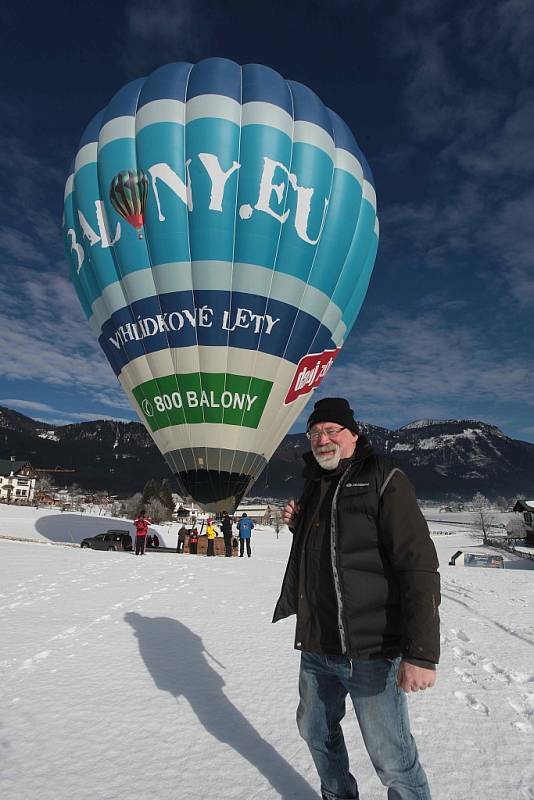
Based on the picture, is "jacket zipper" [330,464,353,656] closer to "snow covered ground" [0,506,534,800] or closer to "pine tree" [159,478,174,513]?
"snow covered ground" [0,506,534,800]

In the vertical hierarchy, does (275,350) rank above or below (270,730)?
above

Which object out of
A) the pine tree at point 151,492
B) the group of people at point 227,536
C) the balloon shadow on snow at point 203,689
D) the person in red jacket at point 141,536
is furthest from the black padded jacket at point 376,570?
the pine tree at point 151,492

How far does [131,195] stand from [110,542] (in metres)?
14.4

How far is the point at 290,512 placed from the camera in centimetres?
285

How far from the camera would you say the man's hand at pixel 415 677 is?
7.01 feet

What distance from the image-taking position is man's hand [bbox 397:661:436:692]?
7.01ft

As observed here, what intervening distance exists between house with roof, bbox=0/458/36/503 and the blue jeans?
4623 inches

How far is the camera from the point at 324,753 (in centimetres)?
255

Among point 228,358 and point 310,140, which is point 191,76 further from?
point 228,358

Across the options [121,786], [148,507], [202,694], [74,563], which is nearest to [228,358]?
[74,563]

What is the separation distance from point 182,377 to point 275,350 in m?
2.98

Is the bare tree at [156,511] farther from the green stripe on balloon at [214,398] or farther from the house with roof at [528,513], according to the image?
the green stripe on balloon at [214,398]

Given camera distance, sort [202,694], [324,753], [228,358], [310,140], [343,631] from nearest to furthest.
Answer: [343,631] → [324,753] → [202,694] → [228,358] → [310,140]

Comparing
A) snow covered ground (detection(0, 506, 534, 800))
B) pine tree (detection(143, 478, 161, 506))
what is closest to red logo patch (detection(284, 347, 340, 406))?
snow covered ground (detection(0, 506, 534, 800))
